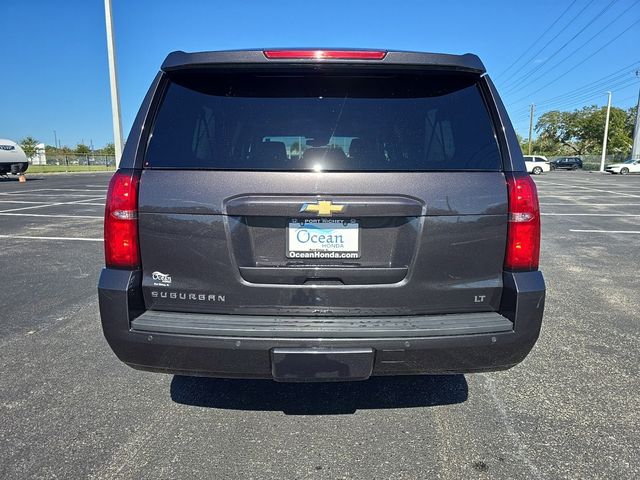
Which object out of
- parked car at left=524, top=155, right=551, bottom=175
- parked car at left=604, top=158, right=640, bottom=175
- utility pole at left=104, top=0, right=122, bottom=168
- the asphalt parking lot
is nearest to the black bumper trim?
the asphalt parking lot

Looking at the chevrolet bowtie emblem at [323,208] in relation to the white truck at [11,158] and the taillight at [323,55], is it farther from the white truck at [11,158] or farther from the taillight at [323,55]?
the white truck at [11,158]

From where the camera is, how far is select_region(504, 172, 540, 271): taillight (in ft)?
7.20

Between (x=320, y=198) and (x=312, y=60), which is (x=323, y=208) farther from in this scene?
(x=312, y=60)

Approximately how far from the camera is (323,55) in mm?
2221

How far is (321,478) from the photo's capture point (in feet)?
7.08

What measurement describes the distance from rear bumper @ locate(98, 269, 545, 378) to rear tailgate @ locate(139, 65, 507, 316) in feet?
0.35

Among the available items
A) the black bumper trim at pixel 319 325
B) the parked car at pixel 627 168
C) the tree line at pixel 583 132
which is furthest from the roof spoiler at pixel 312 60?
the tree line at pixel 583 132

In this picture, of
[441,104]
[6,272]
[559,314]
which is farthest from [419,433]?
[6,272]

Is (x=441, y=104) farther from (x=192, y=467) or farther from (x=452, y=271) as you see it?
(x=192, y=467)

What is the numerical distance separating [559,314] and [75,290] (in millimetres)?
5290

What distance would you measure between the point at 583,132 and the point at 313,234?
9359cm

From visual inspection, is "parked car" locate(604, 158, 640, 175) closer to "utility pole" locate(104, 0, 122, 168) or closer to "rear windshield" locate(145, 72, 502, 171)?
"utility pole" locate(104, 0, 122, 168)

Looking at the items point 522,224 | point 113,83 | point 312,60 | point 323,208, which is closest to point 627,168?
point 113,83

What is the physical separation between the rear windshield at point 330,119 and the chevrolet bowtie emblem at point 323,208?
278 mm
